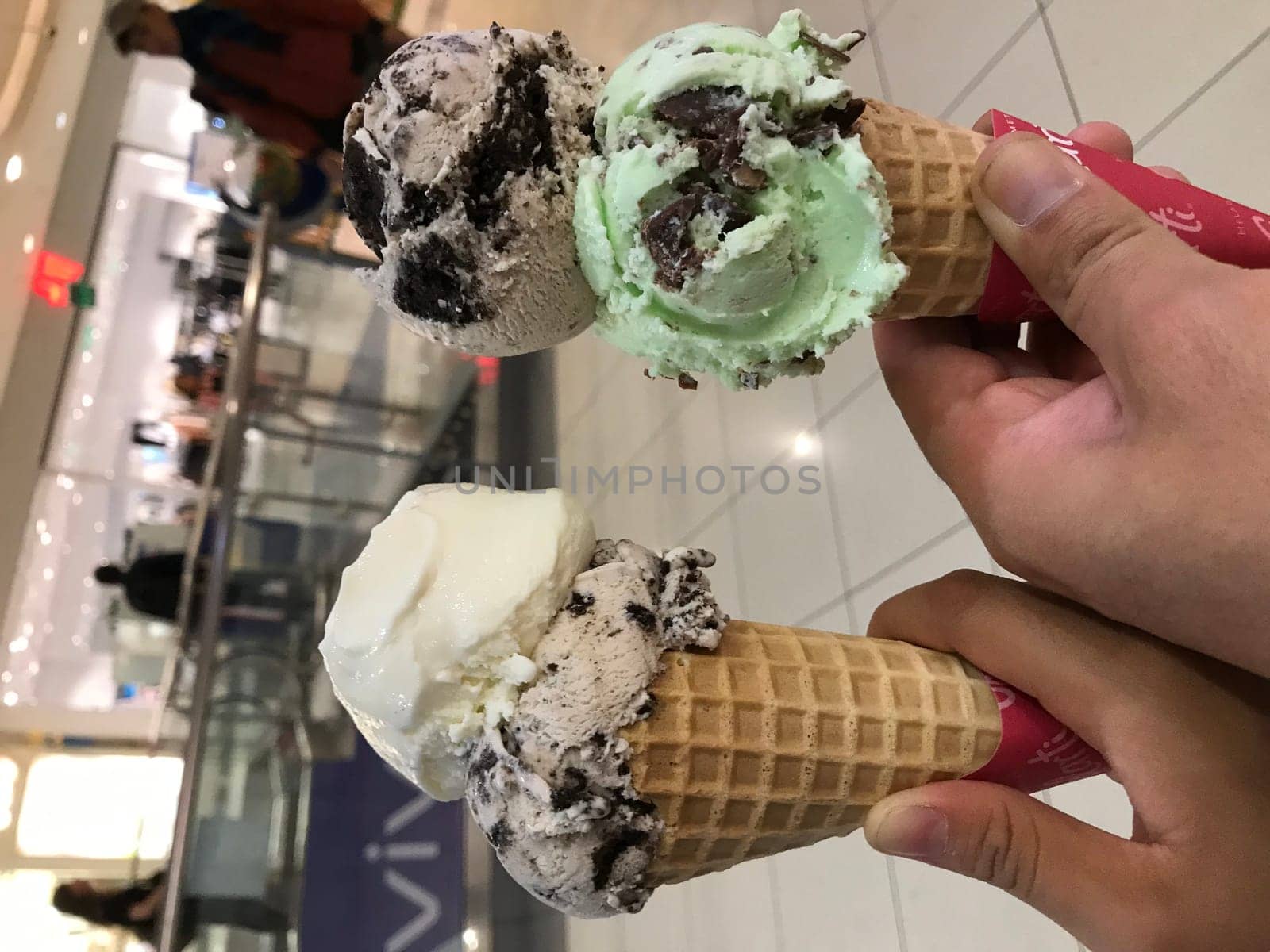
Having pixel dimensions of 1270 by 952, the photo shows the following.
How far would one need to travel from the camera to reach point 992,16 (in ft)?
4.52

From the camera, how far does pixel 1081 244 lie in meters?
0.62

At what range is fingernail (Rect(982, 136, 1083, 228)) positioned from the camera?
0.64 metres

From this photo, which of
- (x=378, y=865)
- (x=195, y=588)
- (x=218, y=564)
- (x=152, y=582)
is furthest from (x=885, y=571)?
(x=152, y=582)

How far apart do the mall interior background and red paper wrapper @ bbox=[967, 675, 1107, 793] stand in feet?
1.35

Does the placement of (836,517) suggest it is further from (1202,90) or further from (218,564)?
(218,564)

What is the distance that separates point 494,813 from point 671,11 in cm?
230

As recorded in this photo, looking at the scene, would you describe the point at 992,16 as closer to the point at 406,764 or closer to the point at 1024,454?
the point at 1024,454

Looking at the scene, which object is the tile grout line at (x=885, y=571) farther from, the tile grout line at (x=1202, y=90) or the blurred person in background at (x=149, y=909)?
the blurred person in background at (x=149, y=909)

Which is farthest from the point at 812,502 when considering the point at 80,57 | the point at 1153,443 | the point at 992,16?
the point at 80,57

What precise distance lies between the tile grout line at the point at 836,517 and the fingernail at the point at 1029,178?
0.90 metres

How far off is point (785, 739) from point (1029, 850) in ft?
0.65

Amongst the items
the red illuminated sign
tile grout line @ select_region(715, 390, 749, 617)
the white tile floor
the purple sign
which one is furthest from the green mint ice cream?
the red illuminated sign

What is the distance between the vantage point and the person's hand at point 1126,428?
527 millimetres

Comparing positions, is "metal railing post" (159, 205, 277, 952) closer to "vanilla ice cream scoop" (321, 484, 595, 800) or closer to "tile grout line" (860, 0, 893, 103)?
"vanilla ice cream scoop" (321, 484, 595, 800)
